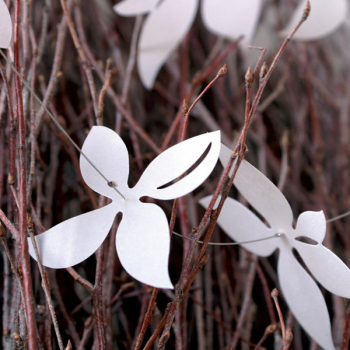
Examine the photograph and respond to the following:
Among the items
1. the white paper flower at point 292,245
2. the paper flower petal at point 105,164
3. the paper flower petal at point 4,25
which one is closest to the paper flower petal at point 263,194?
the white paper flower at point 292,245

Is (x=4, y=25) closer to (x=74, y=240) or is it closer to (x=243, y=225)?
(x=74, y=240)

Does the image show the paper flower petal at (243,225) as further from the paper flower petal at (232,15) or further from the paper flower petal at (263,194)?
the paper flower petal at (232,15)

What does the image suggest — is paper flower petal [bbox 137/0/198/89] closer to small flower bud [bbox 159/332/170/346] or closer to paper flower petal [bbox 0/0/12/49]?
paper flower petal [bbox 0/0/12/49]

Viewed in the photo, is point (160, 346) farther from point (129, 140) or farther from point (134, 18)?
point (134, 18)

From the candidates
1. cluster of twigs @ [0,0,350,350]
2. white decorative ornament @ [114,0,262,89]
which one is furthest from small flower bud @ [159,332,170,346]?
white decorative ornament @ [114,0,262,89]

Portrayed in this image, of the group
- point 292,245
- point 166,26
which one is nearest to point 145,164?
point 166,26

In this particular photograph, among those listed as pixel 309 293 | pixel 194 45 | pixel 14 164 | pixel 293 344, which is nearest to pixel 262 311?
pixel 293 344
